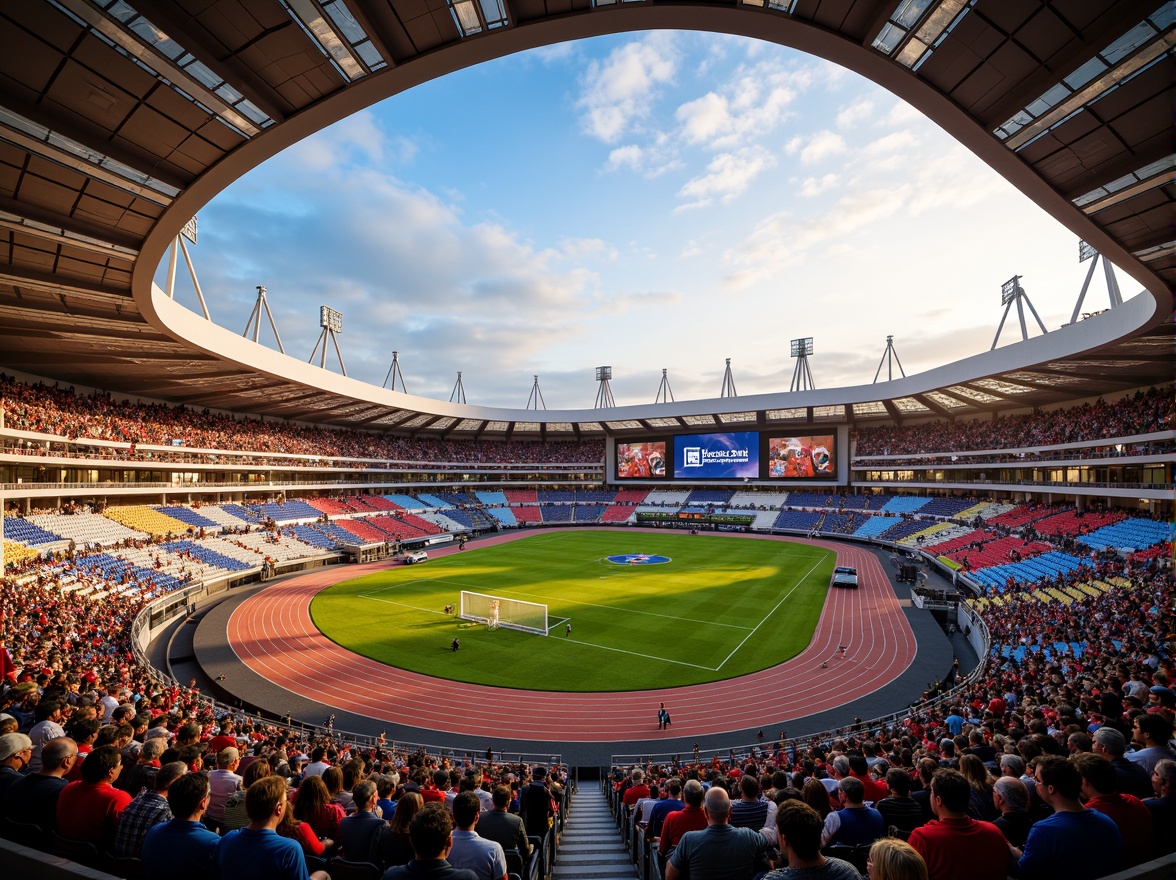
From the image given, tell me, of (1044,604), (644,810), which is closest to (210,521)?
(644,810)

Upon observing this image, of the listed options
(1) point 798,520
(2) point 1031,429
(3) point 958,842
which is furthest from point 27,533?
(2) point 1031,429

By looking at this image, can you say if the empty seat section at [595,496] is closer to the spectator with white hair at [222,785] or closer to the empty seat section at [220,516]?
the empty seat section at [220,516]

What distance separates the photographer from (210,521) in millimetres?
41531

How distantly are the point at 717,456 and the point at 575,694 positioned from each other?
2178 inches

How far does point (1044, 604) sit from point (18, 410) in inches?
2045

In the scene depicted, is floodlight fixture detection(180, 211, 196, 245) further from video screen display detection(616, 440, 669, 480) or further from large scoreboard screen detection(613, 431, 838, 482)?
video screen display detection(616, 440, 669, 480)

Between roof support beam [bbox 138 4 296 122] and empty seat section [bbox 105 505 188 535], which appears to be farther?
empty seat section [bbox 105 505 188 535]

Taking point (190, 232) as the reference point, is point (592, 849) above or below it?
below

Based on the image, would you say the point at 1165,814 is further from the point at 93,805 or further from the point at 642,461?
the point at 642,461

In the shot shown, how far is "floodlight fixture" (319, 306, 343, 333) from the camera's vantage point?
5797cm

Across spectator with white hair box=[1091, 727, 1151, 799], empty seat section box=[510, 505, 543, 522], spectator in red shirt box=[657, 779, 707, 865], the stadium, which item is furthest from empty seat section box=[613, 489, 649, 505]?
spectator with white hair box=[1091, 727, 1151, 799]

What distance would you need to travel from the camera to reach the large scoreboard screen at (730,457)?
66125mm

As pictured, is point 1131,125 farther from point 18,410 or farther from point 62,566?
point 18,410

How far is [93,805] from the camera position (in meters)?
4.49
